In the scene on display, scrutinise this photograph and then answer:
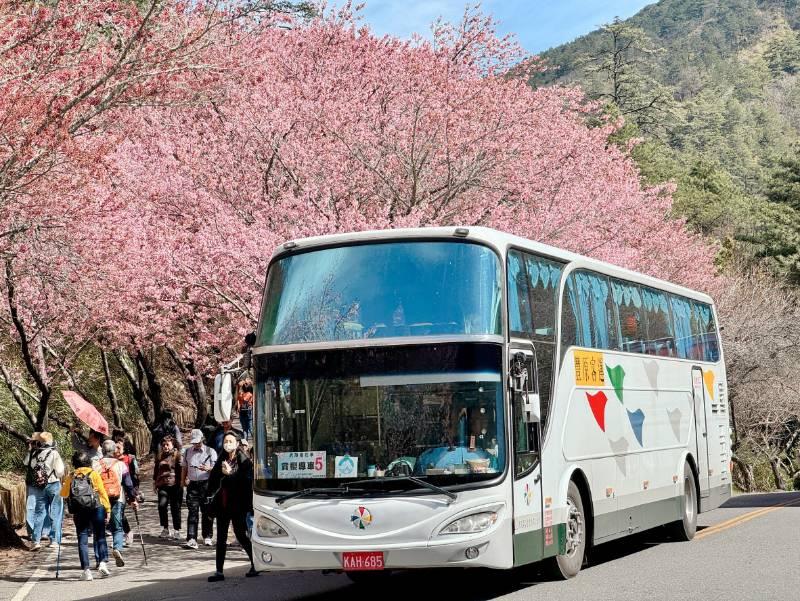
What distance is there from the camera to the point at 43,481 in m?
17.7

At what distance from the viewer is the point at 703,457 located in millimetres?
17547

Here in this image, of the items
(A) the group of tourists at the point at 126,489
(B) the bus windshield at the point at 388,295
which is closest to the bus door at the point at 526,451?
(B) the bus windshield at the point at 388,295

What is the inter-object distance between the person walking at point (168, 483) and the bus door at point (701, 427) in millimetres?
8264

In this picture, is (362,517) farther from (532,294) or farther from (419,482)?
(532,294)

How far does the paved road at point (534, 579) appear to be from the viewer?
433 inches

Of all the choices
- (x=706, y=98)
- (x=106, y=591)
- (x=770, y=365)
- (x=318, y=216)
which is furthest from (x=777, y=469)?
(x=706, y=98)

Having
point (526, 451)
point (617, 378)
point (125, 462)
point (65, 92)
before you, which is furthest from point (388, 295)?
point (125, 462)

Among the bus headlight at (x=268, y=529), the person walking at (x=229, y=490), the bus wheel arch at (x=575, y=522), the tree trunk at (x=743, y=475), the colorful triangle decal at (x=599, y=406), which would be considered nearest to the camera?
the bus headlight at (x=268, y=529)

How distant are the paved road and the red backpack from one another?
1.05m

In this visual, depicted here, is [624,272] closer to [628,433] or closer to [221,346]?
[628,433]

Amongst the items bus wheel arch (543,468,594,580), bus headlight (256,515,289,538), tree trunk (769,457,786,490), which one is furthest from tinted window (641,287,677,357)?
tree trunk (769,457,786,490)

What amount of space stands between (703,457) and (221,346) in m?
10.4

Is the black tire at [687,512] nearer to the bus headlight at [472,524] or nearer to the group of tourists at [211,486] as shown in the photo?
the group of tourists at [211,486]

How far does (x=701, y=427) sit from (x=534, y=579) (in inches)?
225
